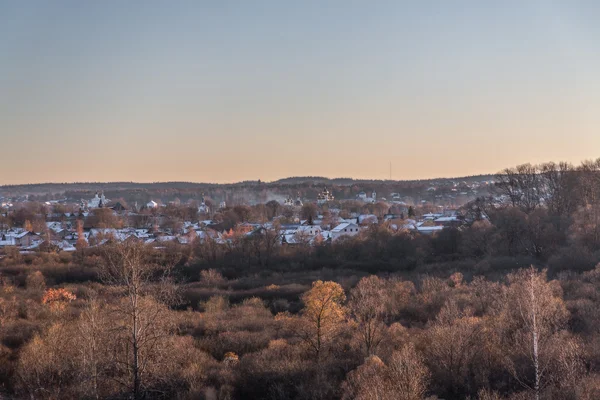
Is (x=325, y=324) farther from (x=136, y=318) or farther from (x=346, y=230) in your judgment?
(x=346, y=230)

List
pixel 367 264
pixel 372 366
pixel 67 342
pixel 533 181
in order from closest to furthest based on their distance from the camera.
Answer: pixel 372 366, pixel 67 342, pixel 367 264, pixel 533 181

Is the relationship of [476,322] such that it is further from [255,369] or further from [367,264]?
[367,264]

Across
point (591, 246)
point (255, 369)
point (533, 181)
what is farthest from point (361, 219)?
point (255, 369)

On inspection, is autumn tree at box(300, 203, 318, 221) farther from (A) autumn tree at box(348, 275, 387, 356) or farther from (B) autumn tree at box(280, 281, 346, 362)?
(B) autumn tree at box(280, 281, 346, 362)

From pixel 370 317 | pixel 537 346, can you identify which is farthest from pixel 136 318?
pixel 537 346

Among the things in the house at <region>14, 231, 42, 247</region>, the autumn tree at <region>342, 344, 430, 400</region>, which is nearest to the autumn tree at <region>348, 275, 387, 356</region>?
A: the autumn tree at <region>342, 344, 430, 400</region>

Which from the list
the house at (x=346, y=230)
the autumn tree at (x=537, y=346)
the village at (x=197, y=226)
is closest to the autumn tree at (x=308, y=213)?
the village at (x=197, y=226)

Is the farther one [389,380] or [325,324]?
[325,324]

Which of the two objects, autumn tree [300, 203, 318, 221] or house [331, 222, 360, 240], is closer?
house [331, 222, 360, 240]
